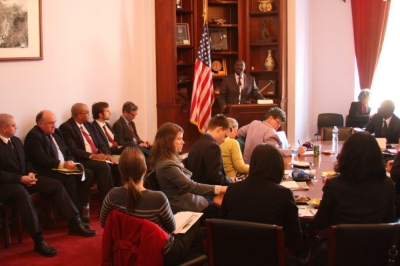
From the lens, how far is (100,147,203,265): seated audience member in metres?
3.12

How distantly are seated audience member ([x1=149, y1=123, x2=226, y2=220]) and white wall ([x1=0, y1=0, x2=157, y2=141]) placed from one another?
251 cm

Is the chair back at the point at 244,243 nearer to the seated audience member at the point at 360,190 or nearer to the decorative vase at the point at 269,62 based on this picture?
the seated audience member at the point at 360,190

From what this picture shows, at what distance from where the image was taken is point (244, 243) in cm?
293

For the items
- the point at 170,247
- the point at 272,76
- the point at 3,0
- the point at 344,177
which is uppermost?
the point at 3,0

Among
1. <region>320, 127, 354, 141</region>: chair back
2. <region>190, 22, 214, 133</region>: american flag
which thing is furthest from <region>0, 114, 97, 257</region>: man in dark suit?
<region>320, 127, 354, 141</region>: chair back

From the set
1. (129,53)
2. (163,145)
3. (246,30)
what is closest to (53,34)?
(129,53)

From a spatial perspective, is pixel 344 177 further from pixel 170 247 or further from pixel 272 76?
pixel 272 76

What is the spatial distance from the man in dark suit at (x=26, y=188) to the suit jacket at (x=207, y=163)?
1.54 m

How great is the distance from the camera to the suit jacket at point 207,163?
4.37 meters

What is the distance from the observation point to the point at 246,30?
9.36 metres

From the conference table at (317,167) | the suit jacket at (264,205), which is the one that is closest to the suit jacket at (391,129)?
the conference table at (317,167)

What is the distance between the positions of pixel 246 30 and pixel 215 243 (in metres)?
6.81

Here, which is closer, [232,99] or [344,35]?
[232,99]

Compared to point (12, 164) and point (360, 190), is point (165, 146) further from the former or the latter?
point (12, 164)
